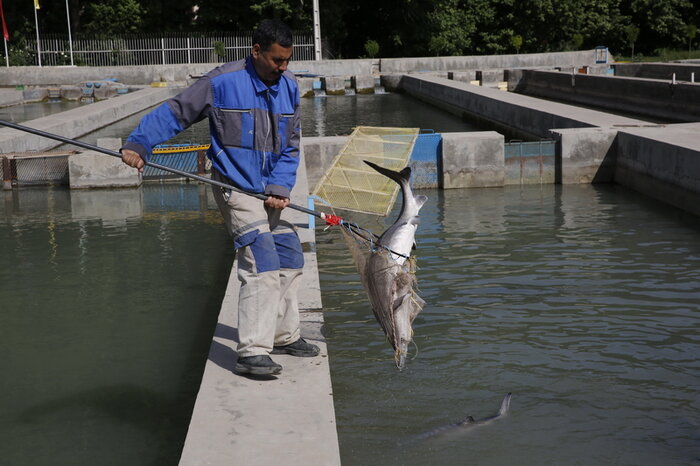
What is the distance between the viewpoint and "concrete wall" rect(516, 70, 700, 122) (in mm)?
20523

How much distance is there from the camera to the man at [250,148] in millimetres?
4758

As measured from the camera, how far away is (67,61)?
46.9 meters

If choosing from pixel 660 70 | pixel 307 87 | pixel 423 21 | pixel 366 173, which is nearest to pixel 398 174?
pixel 366 173

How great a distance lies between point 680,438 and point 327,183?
7374 millimetres

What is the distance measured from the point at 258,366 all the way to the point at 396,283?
0.97m

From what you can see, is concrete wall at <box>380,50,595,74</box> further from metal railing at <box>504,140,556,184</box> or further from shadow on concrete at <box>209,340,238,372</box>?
shadow on concrete at <box>209,340,238,372</box>

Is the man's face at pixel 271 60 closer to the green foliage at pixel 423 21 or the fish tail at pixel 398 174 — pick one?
the fish tail at pixel 398 174

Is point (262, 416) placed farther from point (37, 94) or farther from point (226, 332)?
point (37, 94)

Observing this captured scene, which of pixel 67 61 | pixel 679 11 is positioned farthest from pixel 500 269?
pixel 679 11

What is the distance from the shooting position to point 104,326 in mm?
7078

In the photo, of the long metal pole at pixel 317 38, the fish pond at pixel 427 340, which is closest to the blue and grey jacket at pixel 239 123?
the fish pond at pixel 427 340

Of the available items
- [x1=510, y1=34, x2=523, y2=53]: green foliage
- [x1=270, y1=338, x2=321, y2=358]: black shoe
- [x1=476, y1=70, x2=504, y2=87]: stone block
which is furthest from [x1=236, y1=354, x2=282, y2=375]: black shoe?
[x1=510, y1=34, x2=523, y2=53]: green foliage

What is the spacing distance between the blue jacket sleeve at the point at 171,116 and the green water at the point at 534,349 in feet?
6.36

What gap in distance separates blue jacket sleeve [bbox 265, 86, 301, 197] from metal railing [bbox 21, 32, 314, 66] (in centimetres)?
4333
